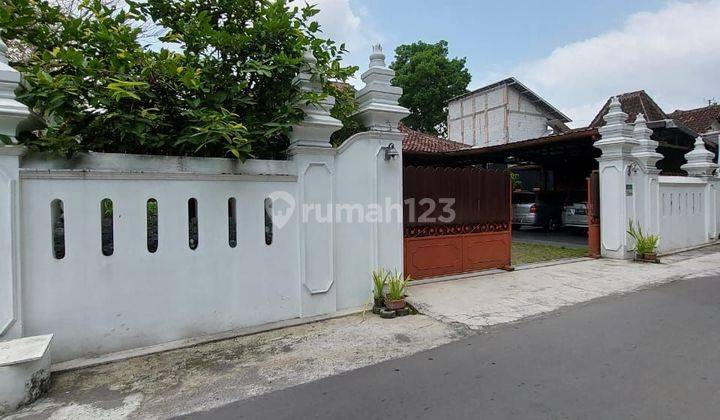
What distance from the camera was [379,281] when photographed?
502 centimetres

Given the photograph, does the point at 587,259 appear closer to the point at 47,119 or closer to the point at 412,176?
the point at 412,176

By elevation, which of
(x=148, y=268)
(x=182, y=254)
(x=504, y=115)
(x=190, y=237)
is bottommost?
(x=148, y=268)

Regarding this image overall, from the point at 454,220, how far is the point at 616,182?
14.3 feet

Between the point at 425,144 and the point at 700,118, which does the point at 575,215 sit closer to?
the point at 425,144

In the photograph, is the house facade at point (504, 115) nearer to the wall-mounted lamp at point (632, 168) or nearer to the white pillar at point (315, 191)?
the wall-mounted lamp at point (632, 168)

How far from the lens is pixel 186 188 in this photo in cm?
413

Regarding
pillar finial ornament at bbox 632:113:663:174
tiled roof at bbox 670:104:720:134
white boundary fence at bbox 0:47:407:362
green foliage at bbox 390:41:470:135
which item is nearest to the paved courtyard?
white boundary fence at bbox 0:47:407:362

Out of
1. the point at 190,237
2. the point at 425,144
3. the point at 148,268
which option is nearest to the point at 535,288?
the point at 190,237

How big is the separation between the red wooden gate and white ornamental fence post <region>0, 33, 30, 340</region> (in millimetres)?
4465

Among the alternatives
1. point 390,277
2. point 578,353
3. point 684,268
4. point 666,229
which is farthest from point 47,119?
point 666,229

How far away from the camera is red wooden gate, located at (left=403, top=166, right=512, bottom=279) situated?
20.6 ft

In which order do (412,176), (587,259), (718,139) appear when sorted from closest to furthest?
(412,176) < (587,259) < (718,139)

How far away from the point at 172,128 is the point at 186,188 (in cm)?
70

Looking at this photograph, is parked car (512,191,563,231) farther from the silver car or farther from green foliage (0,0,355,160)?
green foliage (0,0,355,160)
